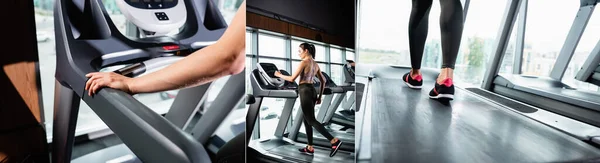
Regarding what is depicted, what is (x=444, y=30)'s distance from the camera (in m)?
1.16

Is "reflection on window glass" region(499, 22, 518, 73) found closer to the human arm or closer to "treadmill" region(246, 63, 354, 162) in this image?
"treadmill" region(246, 63, 354, 162)

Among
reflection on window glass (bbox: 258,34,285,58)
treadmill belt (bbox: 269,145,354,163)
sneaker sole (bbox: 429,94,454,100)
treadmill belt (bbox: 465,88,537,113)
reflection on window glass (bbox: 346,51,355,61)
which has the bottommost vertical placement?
treadmill belt (bbox: 269,145,354,163)

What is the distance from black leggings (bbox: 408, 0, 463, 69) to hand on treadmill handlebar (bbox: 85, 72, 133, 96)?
108 centimetres

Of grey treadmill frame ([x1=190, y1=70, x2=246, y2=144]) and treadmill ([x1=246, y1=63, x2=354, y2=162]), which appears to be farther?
grey treadmill frame ([x1=190, y1=70, x2=246, y2=144])

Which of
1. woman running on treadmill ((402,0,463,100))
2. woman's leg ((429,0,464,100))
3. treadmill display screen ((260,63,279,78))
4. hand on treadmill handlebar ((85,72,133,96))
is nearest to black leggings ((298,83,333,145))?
treadmill display screen ((260,63,279,78))

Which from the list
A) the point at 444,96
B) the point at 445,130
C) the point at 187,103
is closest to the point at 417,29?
the point at 444,96

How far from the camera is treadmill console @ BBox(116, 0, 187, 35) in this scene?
141 centimetres

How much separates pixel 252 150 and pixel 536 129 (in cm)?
100

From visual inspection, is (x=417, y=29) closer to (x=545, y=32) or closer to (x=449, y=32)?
(x=449, y=32)

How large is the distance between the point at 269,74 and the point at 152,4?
71 cm

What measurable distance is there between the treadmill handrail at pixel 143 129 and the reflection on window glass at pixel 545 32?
1329 mm

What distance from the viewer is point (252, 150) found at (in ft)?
3.87

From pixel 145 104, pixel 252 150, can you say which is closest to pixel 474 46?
pixel 252 150

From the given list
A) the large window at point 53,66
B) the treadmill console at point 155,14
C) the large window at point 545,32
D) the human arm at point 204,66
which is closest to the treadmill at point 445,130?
the large window at point 545,32
